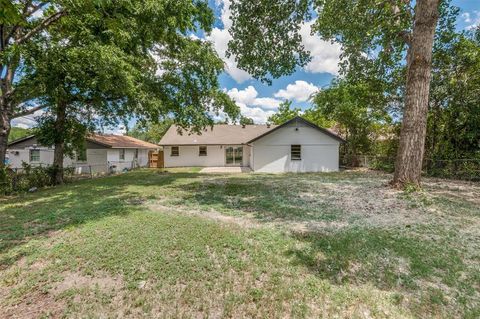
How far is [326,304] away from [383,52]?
13.0m

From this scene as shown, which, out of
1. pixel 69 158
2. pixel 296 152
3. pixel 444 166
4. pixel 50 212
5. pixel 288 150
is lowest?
pixel 50 212

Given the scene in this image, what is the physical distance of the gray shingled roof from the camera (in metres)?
22.1

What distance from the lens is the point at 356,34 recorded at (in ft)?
30.6

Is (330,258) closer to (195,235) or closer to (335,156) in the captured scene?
(195,235)

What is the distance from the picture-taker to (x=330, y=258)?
387 centimetres

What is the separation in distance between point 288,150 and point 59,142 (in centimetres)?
1430

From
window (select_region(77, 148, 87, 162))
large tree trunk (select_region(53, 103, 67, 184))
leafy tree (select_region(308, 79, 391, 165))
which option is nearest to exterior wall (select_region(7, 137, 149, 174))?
window (select_region(77, 148, 87, 162))

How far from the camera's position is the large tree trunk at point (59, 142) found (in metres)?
12.5

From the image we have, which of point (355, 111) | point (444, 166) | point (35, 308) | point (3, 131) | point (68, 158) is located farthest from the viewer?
point (68, 158)

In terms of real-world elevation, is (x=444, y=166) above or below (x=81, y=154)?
below

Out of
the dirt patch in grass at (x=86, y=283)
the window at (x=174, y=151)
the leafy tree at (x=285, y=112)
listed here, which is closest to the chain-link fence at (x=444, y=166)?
the dirt patch in grass at (x=86, y=283)

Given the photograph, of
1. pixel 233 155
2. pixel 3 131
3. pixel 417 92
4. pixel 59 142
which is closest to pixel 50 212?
pixel 3 131

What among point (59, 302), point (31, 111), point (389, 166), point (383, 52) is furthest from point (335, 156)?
point (31, 111)

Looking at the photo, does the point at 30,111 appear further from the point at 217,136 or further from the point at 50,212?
the point at 217,136
